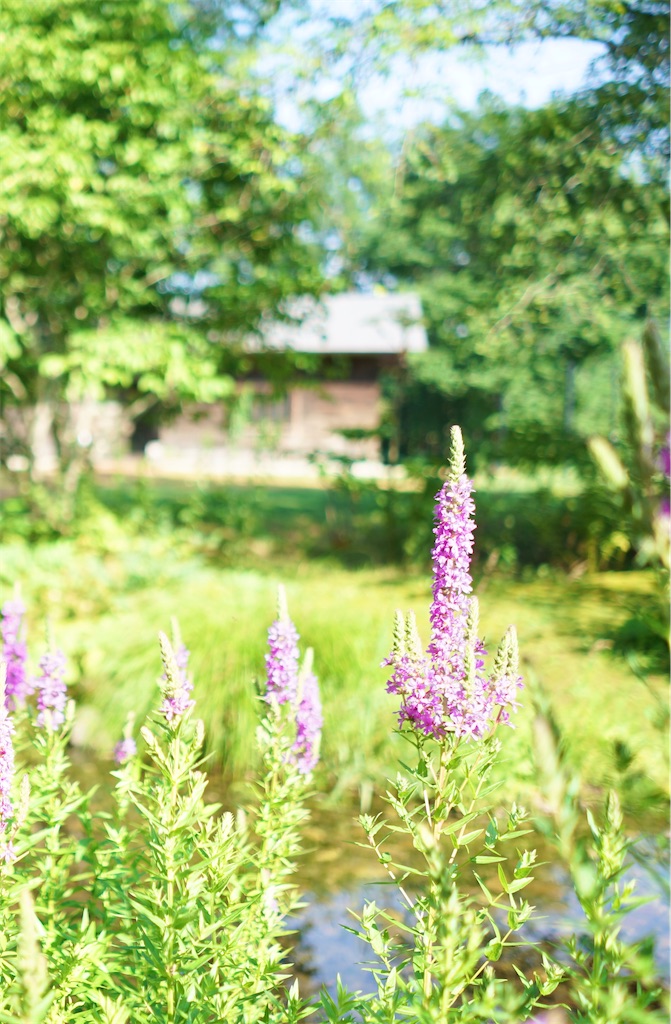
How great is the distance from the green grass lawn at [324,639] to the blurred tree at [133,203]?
6.53 feet

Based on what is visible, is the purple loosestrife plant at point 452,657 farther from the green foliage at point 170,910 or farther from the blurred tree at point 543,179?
the blurred tree at point 543,179

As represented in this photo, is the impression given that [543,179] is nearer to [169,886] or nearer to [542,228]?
[542,228]

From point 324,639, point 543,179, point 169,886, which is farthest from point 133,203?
point 169,886

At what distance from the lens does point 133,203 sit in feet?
26.2

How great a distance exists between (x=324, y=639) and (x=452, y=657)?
4.24 m

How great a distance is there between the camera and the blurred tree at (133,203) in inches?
298

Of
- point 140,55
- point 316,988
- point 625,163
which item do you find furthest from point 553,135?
point 316,988

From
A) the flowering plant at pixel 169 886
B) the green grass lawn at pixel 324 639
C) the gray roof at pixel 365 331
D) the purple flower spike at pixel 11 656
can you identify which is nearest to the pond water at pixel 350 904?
the green grass lawn at pixel 324 639

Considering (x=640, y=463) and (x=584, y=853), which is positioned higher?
(x=640, y=463)

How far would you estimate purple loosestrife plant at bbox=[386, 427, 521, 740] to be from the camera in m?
1.61

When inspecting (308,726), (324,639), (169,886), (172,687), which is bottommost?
(324,639)

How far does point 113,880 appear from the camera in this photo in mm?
2074

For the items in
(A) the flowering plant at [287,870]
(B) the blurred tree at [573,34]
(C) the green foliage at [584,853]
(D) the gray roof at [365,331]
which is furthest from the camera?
(D) the gray roof at [365,331]

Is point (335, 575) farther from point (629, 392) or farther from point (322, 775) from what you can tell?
point (629, 392)
